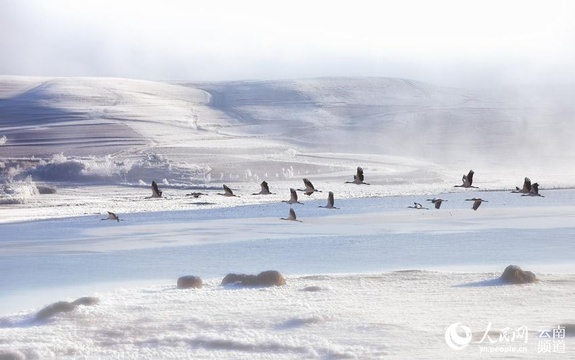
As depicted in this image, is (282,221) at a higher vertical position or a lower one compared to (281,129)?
lower

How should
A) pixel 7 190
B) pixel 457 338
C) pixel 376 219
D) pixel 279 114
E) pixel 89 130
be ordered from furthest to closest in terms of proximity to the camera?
pixel 279 114, pixel 89 130, pixel 7 190, pixel 376 219, pixel 457 338

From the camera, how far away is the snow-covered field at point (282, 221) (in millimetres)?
15789

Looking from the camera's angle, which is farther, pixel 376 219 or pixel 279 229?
pixel 376 219

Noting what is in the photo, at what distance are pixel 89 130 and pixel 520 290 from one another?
59.3 meters

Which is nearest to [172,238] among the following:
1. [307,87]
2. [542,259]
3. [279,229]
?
[279,229]

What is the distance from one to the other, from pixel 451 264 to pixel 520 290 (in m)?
5.70

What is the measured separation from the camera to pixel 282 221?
37594 mm

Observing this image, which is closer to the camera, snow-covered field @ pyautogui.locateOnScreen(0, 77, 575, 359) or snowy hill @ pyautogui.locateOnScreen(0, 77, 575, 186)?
snow-covered field @ pyautogui.locateOnScreen(0, 77, 575, 359)

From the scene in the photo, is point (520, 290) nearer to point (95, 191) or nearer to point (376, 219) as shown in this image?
point (376, 219)

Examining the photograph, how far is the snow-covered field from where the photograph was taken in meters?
15.8

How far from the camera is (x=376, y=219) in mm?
38281

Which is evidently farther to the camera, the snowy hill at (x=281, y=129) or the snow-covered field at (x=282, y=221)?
the snowy hill at (x=281, y=129)

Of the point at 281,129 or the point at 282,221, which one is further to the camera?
the point at 281,129

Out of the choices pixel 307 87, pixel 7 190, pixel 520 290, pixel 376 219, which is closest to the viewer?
pixel 520 290
